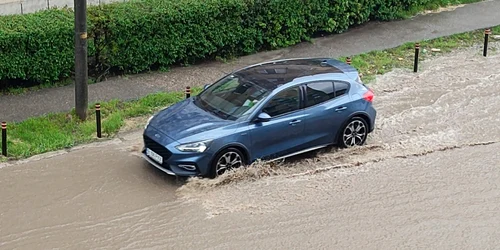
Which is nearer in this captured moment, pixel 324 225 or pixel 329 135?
pixel 324 225

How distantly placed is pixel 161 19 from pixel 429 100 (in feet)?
18.9

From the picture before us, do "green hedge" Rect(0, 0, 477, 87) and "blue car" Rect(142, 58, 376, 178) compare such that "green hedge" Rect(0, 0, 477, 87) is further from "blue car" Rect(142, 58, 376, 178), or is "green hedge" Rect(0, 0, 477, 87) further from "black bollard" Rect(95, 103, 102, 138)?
"blue car" Rect(142, 58, 376, 178)

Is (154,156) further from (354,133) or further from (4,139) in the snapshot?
(354,133)

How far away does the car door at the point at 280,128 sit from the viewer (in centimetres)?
1216

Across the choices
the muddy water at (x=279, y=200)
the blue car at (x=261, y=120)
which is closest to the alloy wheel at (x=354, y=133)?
the blue car at (x=261, y=120)

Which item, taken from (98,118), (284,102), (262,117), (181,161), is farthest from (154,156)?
(284,102)

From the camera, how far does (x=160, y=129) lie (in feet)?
39.8

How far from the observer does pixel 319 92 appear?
508 inches

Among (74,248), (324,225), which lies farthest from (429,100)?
(74,248)

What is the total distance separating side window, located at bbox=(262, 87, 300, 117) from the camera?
40.4ft

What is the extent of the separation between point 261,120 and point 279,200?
1268mm

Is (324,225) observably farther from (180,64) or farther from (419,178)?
(180,64)

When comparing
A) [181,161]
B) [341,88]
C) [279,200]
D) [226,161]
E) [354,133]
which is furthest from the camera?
[354,133]

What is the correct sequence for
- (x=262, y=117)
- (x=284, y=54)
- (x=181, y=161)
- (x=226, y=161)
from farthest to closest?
(x=284, y=54) < (x=262, y=117) < (x=226, y=161) < (x=181, y=161)
